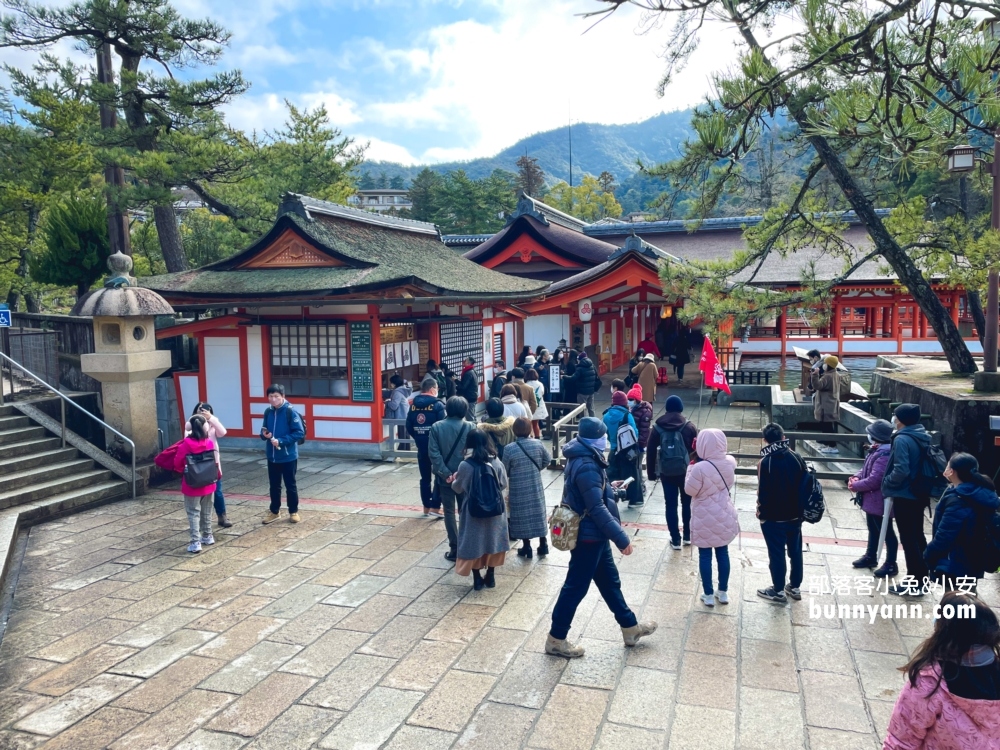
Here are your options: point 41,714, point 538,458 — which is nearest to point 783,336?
point 538,458

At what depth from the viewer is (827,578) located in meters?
6.89

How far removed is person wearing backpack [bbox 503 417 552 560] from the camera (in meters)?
6.77

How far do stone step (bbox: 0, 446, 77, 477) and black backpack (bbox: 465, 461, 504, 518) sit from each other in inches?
292

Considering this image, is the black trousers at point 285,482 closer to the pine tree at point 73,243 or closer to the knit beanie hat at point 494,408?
the knit beanie hat at point 494,408

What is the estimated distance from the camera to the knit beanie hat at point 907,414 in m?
6.29

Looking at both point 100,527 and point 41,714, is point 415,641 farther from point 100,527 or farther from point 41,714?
point 100,527

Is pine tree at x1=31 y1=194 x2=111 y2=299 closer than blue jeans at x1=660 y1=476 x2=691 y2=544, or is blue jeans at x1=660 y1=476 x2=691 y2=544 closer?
blue jeans at x1=660 y1=476 x2=691 y2=544

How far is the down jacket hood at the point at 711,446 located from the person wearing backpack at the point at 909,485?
1.56 m

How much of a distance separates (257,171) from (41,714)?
47.5 feet

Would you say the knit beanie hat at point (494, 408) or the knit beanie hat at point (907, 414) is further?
the knit beanie hat at point (494, 408)

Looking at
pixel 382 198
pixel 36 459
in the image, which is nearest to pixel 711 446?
pixel 36 459

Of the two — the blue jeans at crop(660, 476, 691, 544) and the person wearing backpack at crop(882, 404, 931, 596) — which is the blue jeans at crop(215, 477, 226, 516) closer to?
the blue jeans at crop(660, 476, 691, 544)

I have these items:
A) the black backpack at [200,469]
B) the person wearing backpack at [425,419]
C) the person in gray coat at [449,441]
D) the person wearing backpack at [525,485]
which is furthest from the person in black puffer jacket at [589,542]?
the black backpack at [200,469]

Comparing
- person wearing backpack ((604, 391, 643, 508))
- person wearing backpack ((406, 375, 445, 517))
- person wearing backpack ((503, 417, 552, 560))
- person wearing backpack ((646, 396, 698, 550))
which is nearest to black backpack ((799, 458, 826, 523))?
person wearing backpack ((646, 396, 698, 550))
